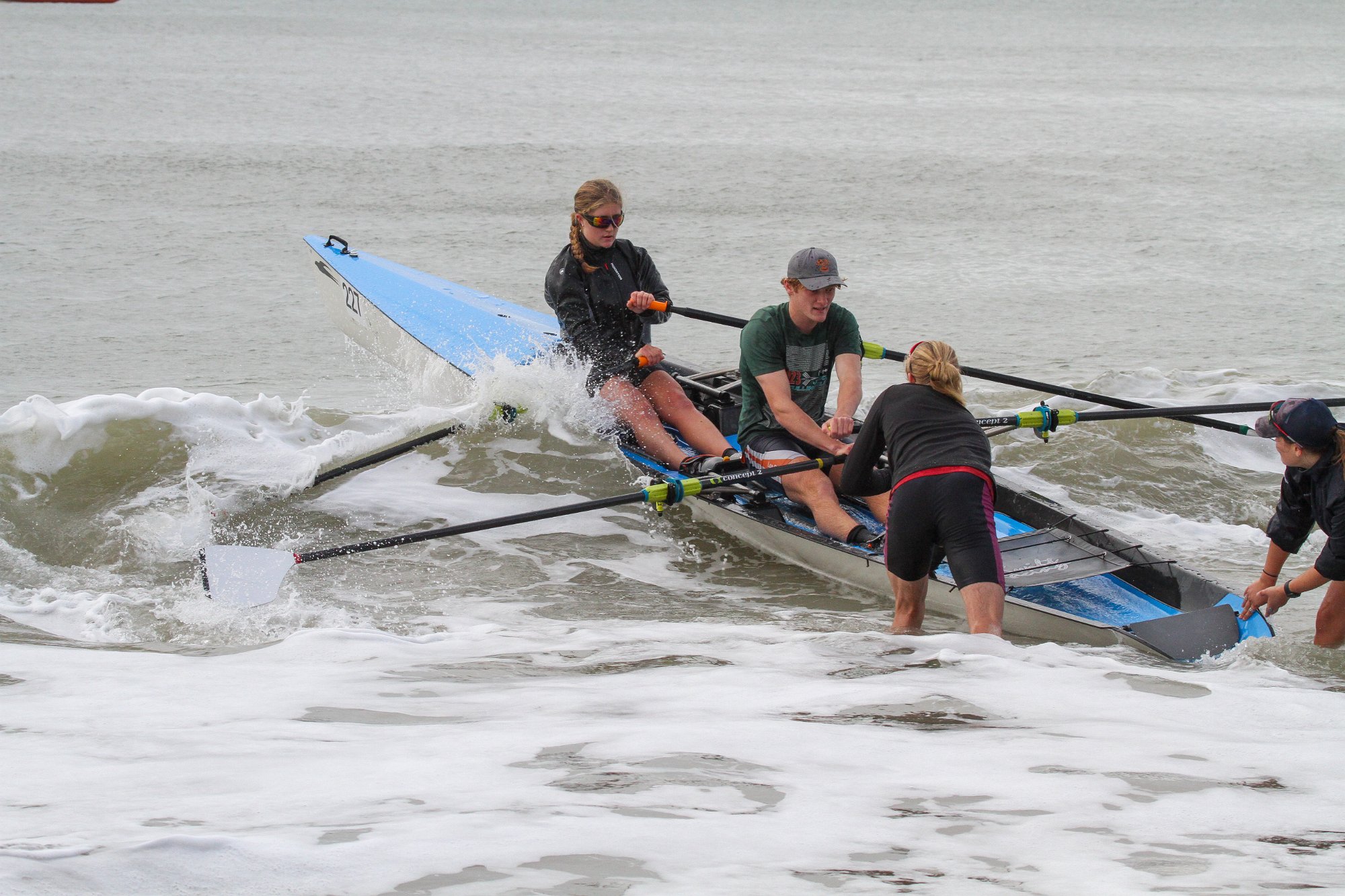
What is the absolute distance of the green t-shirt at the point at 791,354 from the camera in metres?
6.26

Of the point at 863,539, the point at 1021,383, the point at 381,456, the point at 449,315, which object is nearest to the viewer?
the point at 863,539

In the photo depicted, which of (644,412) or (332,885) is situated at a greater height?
(644,412)

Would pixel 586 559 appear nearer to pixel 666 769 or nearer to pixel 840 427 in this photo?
pixel 840 427

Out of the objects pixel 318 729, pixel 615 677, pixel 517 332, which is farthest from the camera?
pixel 517 332

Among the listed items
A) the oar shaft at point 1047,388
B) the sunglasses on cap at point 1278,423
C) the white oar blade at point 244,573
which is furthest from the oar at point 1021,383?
the white oar blade at point 244,573

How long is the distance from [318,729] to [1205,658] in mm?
3492

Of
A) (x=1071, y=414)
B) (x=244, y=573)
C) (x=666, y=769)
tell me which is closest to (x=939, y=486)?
(x=666, y=769)

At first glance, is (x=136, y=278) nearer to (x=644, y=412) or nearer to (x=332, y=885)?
(x=644, y=412)

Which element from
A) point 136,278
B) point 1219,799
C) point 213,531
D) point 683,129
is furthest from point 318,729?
point 683,129

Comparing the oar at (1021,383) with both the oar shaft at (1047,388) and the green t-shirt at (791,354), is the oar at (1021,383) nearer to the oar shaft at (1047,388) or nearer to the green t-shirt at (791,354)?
the oar shaft at (1047,388)

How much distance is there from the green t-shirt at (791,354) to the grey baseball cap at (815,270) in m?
0.23

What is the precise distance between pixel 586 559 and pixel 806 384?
1.66m

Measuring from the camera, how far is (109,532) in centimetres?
708

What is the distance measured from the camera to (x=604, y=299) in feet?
24.0
